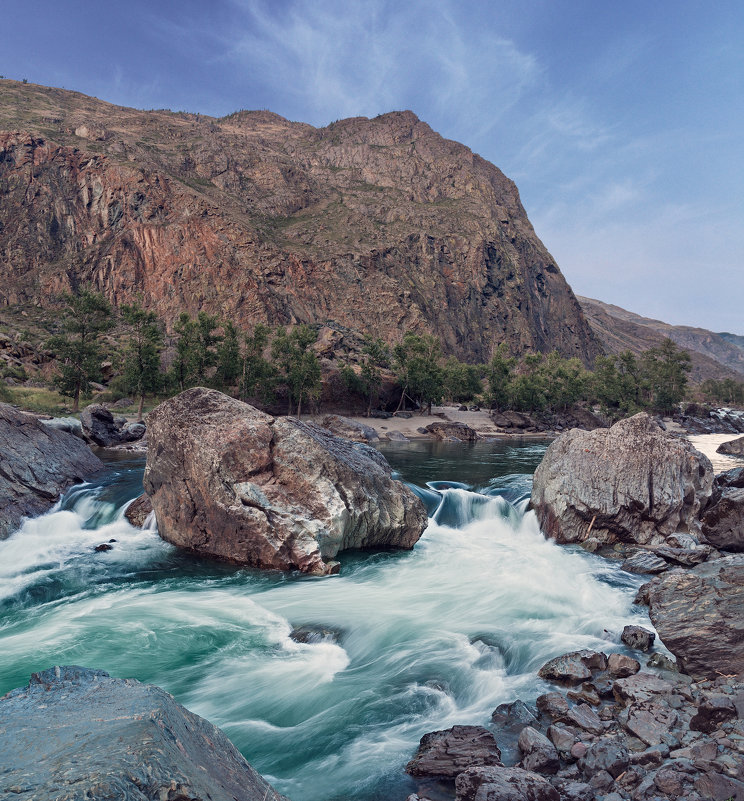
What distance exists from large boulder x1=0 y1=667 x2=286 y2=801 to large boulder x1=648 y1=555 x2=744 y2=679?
7.52m

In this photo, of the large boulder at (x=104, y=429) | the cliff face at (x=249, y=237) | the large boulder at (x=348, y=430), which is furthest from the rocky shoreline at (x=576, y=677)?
the cliff face at (x=249, y=237)

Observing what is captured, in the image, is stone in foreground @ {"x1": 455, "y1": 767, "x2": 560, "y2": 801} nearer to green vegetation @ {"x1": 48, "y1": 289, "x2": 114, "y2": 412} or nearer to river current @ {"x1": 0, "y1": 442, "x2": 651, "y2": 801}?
river current @ {"x1": 0, "y1": 442, "x2": 651, "y2": 801}

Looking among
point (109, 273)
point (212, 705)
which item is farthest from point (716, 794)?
point (109, 273)

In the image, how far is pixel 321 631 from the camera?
9984 millimetres

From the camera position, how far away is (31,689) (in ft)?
14.7

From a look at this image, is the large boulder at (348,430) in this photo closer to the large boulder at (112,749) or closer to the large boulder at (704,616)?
the large boulder at (704,616)

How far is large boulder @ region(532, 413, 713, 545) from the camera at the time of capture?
15.3m

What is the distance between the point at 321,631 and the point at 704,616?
23.6ft

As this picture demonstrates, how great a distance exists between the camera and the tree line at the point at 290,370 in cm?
4634

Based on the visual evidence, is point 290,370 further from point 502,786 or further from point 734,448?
point 502,786

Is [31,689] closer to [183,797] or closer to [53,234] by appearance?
[183,797]

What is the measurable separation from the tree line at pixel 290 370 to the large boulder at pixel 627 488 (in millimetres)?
38486

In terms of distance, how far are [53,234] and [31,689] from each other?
488ft

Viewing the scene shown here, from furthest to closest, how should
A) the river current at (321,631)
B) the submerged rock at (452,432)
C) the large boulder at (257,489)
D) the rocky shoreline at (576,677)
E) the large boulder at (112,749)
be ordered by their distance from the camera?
the submerged rock at (452,432) < the large boulder at (257,489) < the river current at (321,631) < the rocky shoreline at (576,677) < the large boulder at (112,749)
